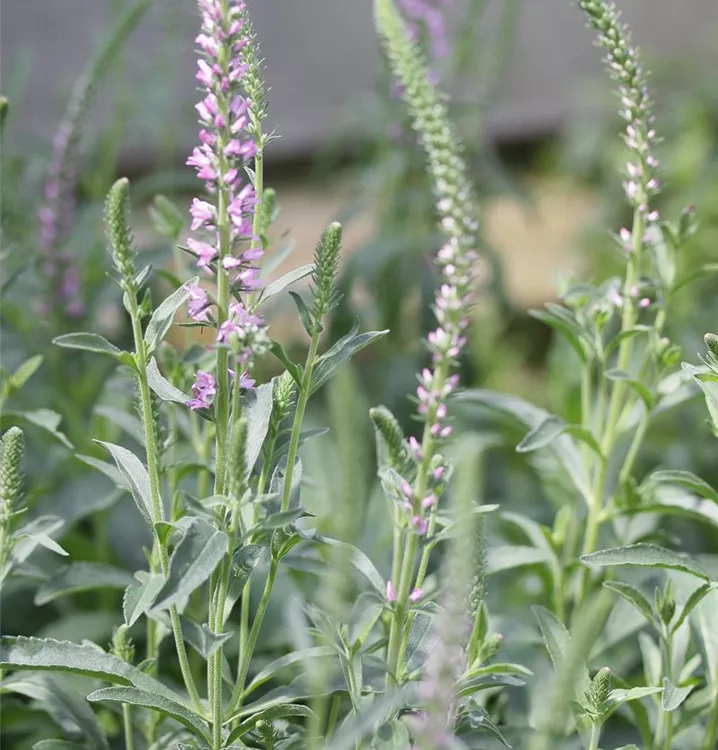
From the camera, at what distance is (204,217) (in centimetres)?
133

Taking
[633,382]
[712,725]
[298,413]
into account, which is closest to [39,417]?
[298,413]

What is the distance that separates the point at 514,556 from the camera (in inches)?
75.3

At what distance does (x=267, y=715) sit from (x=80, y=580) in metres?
0.51

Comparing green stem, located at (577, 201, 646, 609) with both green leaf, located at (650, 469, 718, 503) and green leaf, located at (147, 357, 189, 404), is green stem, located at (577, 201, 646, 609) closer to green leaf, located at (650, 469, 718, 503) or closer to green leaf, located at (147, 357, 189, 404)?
green leaf, located at (650, 469, 718, 503)

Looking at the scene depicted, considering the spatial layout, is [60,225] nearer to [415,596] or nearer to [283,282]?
[283,282]

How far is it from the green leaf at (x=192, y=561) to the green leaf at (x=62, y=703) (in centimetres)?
51

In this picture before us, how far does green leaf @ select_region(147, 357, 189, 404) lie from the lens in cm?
139

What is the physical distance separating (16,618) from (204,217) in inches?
56.3

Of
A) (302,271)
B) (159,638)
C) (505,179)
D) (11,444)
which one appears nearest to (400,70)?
(302,271)

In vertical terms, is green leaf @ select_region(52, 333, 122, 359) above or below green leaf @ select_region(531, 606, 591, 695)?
above

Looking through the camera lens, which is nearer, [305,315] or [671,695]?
[305,315]

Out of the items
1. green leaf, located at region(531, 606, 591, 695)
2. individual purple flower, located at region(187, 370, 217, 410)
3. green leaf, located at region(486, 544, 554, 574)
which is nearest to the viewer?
individual purple flower, located at region(187, 370, 217, 410)

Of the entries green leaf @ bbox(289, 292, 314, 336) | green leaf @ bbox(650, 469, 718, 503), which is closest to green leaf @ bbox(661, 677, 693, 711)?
green leaf @ bbox(650, 469, 718, 503)

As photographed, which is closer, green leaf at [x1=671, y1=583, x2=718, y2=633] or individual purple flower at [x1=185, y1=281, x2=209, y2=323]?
individual purple flower at [x1=185, y1=281, x2=209, y2=323]
